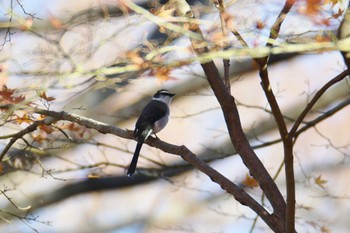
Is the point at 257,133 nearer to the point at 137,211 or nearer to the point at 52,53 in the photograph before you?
the point at 137,211

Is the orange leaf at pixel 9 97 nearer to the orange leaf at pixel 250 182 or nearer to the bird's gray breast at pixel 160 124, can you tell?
the bird's gray breast at pixel 160 124

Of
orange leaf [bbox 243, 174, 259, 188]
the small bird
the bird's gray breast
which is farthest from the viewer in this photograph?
orange leaf [bbox 243, 174, 259, 188]

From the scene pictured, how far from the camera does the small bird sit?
18.6 ft

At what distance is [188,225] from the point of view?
912 centimetres

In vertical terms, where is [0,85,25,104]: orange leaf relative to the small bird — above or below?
below

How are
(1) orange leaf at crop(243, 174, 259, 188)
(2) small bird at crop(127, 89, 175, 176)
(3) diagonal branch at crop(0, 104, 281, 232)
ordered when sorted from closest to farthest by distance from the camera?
(3) diagonal branch at crop(0, 104, 281, 232) < (2) small bird at crop(127, 89, 175, 176) < (1) orange leaf at crop(243, 174, 259, 188)

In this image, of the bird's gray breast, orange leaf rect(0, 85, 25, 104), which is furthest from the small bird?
orange leaf rect(0, 85, 25, 104)

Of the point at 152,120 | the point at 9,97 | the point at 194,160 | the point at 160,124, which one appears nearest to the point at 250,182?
the point at 160,124

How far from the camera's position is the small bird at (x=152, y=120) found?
18.6ft

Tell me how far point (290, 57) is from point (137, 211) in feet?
9.50

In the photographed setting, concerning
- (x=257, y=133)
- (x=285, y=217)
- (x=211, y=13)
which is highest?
(x=257, y=133)

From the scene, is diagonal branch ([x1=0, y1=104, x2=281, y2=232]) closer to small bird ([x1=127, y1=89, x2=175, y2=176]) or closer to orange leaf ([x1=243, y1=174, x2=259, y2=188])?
small bird ([x1=127, y1=89, x2=175, y2=176])

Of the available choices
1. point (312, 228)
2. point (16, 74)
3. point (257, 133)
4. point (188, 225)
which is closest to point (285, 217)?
point (16, 74)

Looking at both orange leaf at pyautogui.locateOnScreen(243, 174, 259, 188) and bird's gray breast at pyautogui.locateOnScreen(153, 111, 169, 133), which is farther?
orange leaf at pyautogui.locateOnScreen(243, 174, 259, 188)
